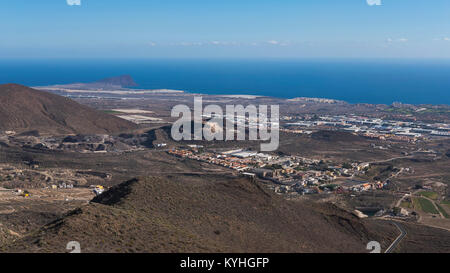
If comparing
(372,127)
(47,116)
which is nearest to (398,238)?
(47,116)

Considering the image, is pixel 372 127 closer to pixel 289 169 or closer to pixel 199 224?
pixel 289 169

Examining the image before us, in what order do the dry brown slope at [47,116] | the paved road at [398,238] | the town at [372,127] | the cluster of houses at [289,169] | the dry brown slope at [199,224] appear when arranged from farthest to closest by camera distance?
the town at [372,127], the dry brown slope at [47,116], the cluster of houses at [289,169], the paved road at [398,238], the dry brown slope at [199,224]

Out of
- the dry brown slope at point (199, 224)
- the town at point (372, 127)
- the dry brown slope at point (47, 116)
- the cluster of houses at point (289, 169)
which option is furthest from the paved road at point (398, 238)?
the dry brown slope at point (47, 116)

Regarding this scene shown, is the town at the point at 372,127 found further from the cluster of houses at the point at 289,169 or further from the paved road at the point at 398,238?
the paved road at the point at 398,238

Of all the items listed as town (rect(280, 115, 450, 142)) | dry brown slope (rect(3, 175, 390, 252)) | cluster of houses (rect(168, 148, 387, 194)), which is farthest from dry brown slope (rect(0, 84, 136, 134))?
dry brown slope (rect(3, 175, 390, 252))

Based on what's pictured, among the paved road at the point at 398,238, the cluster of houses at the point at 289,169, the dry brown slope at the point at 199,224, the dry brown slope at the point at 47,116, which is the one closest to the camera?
the dry brown slope at the point at 199,224

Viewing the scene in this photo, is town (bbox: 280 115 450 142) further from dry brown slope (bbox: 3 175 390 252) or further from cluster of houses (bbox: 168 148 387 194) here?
dry brown slope (bbox: 3 175 390 252)
